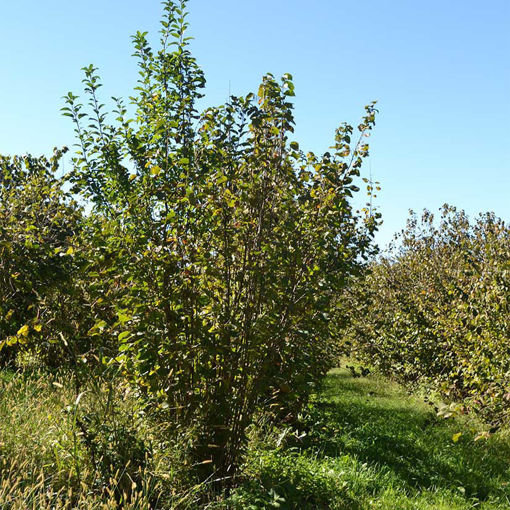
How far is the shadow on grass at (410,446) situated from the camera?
6.24m

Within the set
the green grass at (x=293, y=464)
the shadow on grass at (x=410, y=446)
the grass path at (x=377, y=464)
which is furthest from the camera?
the shadow on grass at (x=410, y=446)

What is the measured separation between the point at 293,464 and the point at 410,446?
2858mm

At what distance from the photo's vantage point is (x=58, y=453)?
4227 millimetres

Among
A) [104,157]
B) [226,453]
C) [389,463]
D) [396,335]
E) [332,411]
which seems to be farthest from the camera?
[396,335]

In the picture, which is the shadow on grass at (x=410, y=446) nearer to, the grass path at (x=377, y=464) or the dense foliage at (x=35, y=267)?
the grass path at (x=377, y=464)

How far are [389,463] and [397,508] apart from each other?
1574mm

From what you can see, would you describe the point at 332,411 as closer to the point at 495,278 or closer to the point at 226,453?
the point at 495,278

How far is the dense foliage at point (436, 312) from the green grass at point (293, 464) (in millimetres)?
866

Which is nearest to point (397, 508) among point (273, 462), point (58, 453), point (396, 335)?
point (273, 462)

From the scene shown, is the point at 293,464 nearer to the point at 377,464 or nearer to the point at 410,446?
the point at 377,464

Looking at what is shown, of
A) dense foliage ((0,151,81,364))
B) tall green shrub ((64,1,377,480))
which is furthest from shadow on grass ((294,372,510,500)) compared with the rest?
dense foliage ((0,151,81,364))

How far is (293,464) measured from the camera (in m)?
5.25

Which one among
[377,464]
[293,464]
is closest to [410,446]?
[377,464]

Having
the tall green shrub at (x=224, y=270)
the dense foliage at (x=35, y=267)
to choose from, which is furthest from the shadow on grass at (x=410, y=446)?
the dense foliage at (x=35, y=267)
